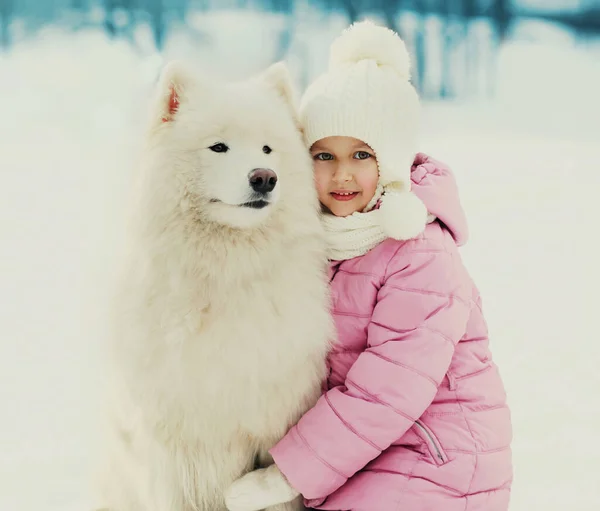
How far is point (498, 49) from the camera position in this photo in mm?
2980

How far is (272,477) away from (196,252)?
1.54ft

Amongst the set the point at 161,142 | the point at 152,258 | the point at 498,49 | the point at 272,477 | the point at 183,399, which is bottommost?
the point at 272,477

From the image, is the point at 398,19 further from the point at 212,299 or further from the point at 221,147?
the point at 212,299

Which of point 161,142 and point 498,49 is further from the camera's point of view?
point 498,49

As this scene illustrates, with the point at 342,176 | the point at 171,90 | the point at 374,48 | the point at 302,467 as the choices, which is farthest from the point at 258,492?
the point at 374,48

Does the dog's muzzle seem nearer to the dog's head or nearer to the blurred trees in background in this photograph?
the dog's head

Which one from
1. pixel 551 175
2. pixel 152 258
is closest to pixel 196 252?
pixel 152 258

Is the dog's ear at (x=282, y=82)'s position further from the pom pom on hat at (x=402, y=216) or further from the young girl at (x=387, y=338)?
the pom pom on hat at (x=402, y=216)

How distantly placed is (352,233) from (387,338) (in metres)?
0.23

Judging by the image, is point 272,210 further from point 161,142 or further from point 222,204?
point 161,142

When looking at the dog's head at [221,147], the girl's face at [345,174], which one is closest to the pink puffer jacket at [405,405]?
the girl's face at [345,174]

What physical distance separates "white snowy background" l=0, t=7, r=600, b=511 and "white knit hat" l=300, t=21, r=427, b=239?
1.30 ft

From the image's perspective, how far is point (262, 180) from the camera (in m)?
1.13

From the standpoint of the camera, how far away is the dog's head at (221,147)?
45.0 inches
